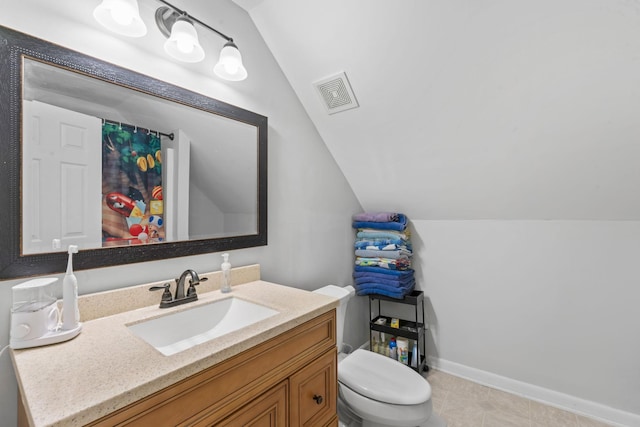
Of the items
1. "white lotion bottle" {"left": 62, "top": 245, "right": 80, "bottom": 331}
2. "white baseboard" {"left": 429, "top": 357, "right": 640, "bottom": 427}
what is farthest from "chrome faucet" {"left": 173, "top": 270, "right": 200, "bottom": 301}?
"white baseboard" {"left": 429, "top": 357, "right": 640, "bottom": 427}

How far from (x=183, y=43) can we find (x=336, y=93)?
91cm

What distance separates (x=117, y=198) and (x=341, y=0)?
4.39ft

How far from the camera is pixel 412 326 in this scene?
2.46m

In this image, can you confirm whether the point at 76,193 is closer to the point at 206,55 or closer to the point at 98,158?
the point at 98,158

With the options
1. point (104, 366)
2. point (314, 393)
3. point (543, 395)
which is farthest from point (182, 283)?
point (543, 395)

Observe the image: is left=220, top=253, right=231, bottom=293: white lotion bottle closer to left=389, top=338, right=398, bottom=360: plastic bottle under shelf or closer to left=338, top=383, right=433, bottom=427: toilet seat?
left=338, top=383, right=433, bottom=427: toilet seat

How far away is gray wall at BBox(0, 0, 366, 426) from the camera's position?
3.18 feet

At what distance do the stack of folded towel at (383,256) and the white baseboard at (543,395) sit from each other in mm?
718

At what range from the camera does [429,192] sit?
2.21m

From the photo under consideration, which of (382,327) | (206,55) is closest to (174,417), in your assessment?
(206,55)

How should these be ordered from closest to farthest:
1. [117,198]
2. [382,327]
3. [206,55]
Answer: [117,198], [206,55], [382,327]

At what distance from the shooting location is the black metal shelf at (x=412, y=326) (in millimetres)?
2275

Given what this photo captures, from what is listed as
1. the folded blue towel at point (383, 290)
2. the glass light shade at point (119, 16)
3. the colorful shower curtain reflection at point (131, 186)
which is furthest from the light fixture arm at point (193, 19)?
the folded blue towel at point (383, 290)

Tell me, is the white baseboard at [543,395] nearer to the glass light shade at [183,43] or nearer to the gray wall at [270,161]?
the gray wall at [270,161]
